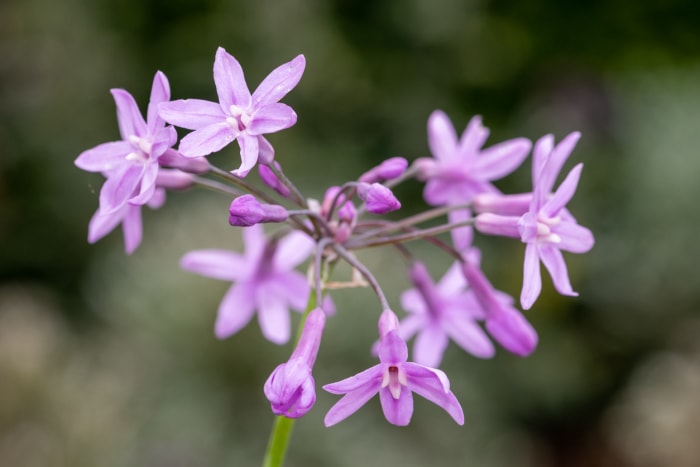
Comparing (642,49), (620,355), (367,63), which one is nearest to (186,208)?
(367,63)

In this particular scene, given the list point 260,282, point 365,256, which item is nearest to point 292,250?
point 260,282

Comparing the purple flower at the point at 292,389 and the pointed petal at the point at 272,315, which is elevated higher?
the pointed petal at the point at 272,315

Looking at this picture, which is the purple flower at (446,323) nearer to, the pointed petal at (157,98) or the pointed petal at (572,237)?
the pointed petal at (572,237)

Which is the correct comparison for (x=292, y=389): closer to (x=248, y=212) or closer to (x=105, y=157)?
(x=248, y=212)

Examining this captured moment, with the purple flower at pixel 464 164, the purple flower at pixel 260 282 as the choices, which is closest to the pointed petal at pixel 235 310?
the purple flower at pixel 260 282

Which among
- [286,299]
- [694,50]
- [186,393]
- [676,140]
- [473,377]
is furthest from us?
[694,50]

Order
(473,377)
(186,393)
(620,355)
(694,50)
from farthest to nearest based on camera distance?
1. (694,50)
2. (620,355)
3. (473,377)
4. (186,393)

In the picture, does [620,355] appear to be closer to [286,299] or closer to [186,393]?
[186,393]
